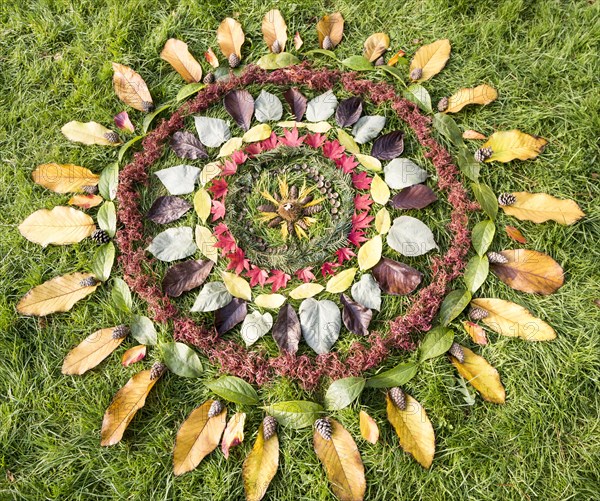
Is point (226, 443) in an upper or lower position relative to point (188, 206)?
lower

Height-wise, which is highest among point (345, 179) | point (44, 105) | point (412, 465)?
point (44, 105)

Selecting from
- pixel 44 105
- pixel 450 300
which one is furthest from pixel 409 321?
pixel 44 105

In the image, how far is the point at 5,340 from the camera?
229 cm

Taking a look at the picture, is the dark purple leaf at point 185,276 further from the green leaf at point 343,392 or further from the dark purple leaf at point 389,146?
the dark purple leaf at point 389,146

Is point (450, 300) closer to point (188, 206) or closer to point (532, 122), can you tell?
point (532, 122)

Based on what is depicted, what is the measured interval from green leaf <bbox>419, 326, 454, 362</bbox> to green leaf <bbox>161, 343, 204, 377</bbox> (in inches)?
40.1

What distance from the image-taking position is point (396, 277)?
232cm

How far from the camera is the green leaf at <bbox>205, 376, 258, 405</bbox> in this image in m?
2.10

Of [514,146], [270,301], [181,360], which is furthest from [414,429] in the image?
[514,146]

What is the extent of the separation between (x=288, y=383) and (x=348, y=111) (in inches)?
57.7

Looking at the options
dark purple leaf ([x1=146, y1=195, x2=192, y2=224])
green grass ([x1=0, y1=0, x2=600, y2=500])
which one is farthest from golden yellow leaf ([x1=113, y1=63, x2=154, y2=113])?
dark purple leaf ([x1=146, y1=195, x2=192, y2=224])

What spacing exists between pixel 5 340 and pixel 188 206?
1072 millimetres

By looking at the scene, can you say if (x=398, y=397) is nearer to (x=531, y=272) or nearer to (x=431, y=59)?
(x=531, y=272)

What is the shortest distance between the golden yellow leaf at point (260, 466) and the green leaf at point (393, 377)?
19.2 inches
